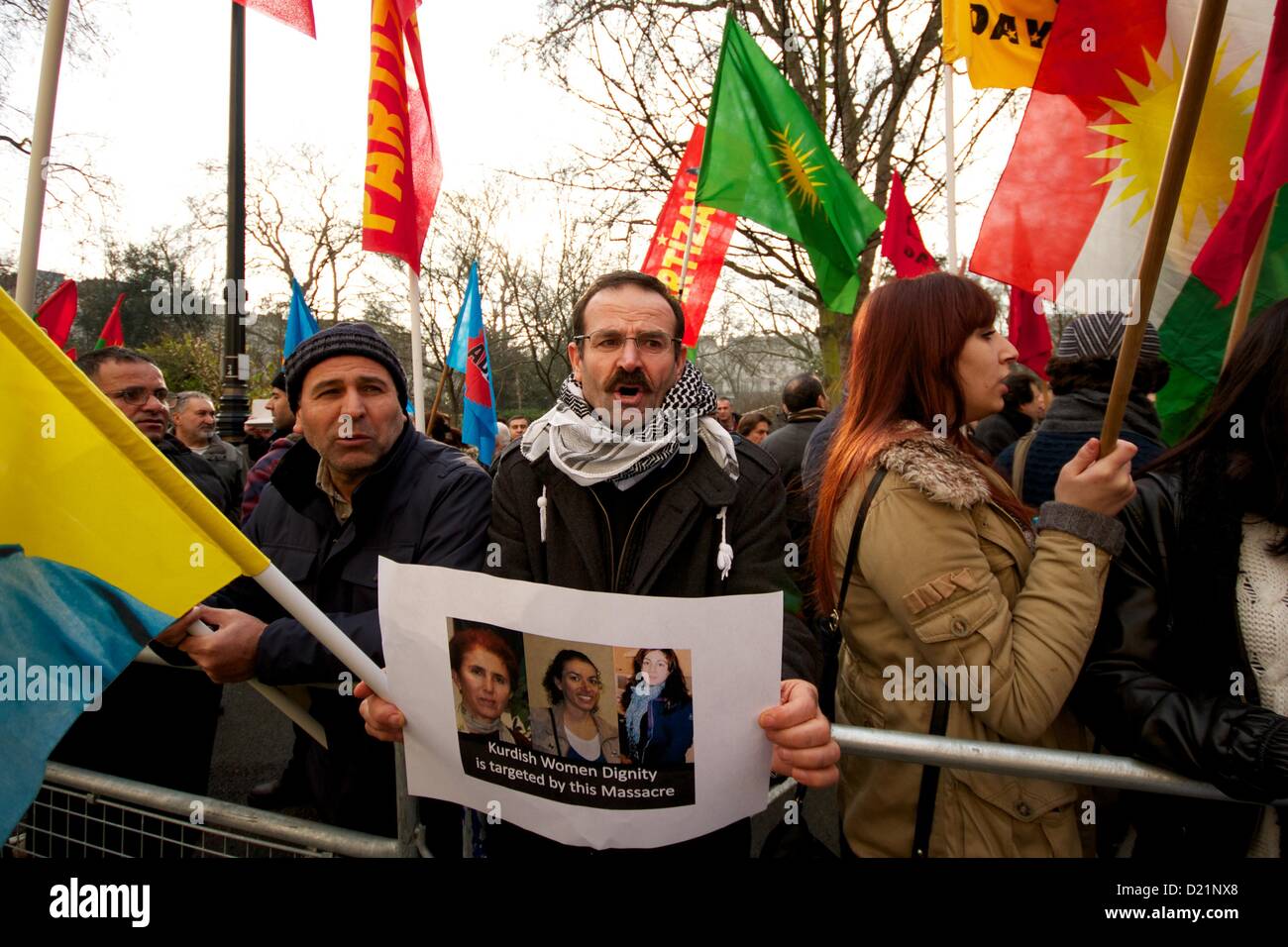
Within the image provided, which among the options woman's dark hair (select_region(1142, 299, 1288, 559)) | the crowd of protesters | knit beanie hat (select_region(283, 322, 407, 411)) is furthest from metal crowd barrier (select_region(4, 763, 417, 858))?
woman's dark hair (select_region(1142, 299, 1288, 559))

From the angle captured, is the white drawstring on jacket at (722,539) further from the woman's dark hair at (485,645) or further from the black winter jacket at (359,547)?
the woman's dark hair at (485,645)

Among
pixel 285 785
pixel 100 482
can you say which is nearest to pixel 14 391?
pixel 100 482

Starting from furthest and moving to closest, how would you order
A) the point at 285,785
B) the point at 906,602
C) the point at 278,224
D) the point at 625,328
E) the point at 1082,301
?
the point at 278,224 < the point at 285,785 < the point at 1082,301 < the point at 625,328 < the point at 906,602

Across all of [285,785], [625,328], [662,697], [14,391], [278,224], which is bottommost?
[285,785]

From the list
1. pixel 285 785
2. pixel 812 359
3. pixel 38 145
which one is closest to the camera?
pixel 38 145

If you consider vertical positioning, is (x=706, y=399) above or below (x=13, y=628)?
Result: above

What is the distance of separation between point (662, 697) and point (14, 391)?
44.4 inches

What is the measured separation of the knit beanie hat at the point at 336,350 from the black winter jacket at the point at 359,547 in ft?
0.56

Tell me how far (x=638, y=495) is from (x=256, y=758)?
4.00 m

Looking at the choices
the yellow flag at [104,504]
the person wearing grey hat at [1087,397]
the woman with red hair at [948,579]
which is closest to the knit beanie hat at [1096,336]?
the person wearing grey hat at [1087,397]

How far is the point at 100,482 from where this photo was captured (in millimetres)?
1285

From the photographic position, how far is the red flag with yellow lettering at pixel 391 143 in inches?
141

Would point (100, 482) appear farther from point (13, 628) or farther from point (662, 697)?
point (662, 697)
